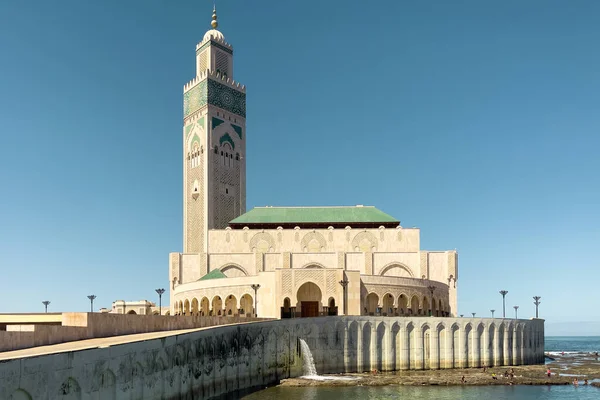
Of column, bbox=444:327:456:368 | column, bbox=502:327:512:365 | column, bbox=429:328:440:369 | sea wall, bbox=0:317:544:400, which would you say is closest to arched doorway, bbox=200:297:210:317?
sea wall, bbox=0:317:544:400

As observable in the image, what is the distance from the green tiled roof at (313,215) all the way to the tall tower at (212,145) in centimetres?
550

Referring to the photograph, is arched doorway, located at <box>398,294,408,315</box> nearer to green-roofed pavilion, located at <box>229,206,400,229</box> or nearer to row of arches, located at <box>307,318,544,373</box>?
row of arches, located at <box>307,318,544,373</box>

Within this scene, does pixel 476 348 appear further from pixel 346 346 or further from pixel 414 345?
pixel 346 346

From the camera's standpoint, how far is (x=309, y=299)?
197 feet

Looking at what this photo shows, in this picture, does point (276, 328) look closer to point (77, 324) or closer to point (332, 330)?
point (332, 330)

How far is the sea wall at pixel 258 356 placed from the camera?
70.7ft

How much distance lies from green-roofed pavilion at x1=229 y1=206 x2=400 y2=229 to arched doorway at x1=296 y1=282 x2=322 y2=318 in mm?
16469

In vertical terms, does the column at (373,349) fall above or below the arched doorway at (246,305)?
below

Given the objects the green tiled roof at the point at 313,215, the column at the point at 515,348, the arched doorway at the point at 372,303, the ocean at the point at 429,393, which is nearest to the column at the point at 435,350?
the arched doorway at the point at 372,303

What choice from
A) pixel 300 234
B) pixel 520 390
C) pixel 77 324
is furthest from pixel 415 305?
pixel 77 324

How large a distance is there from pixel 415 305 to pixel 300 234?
51.4 ft

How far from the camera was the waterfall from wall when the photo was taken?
48656mm

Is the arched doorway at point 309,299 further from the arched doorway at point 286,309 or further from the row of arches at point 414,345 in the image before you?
the row of arches at point 414,345

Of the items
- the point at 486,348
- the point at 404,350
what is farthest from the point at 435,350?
the point at 486,348
